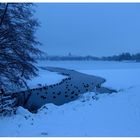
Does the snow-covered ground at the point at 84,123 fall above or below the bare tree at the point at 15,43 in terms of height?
below

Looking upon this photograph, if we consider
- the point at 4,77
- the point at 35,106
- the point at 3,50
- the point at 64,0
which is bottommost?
the point at 35,106

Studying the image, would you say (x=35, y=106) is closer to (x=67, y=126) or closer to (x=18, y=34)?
(x=18, y=34)

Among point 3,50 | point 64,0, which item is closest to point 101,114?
point 64,0

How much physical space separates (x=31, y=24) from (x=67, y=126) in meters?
10.9

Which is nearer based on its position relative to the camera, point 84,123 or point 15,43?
point 84,123

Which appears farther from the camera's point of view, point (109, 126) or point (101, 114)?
point (101, 114)

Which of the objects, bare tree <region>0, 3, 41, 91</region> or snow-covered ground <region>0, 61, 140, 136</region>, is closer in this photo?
snow-covered ground <region>0, 61, 140, 136</region>

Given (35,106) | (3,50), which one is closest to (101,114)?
(35,106)

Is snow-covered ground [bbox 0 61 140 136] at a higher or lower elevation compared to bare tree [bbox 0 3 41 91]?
lower

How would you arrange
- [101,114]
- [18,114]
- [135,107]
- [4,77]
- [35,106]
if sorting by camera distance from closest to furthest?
[101,114]
[135,107]
[18,114]
[35,106]
[4,77]

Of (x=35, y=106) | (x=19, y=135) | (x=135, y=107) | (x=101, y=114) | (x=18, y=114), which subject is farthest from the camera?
(x=35, y=106)

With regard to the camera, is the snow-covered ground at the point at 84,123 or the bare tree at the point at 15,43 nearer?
the snow-covered ground at the point at 84,123

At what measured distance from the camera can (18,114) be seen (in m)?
12.1

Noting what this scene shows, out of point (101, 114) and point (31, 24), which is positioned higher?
point (31, 24)
